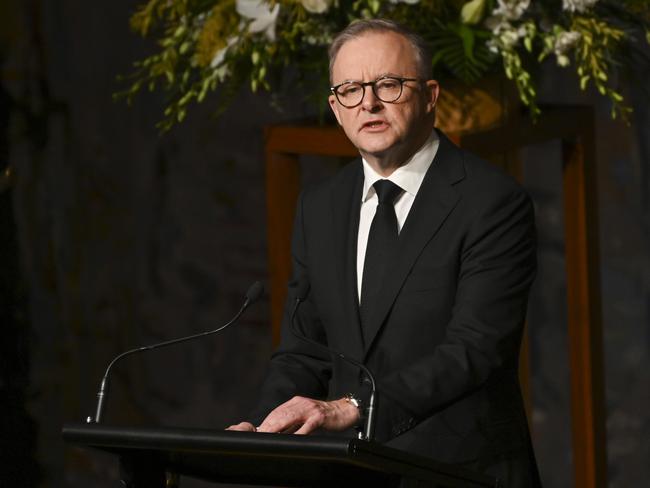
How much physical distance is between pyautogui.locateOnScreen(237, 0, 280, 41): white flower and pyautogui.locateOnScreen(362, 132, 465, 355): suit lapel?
0.91 metres

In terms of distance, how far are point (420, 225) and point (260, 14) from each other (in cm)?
102

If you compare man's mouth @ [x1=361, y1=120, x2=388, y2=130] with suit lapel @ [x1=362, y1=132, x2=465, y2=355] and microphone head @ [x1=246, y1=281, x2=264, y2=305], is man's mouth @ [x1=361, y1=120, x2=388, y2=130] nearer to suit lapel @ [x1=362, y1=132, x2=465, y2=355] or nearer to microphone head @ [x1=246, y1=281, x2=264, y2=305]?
suit lapel @ [x1=362, y1=132, x2=465, y2=355]

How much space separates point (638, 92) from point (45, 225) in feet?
6.04

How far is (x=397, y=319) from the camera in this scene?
261 cm

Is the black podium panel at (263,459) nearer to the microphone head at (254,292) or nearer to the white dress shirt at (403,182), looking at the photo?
the microphone head at (254,292)

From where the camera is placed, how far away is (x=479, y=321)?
8.28 ft

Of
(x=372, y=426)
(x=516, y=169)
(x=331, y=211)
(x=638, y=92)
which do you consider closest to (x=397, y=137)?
(x=331, y=211)

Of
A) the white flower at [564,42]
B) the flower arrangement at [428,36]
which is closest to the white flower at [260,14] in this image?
the flower arrangement at [428,36]

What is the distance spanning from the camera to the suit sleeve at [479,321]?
2.51 metres

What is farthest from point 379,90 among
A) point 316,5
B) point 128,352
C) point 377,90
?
point 316,5

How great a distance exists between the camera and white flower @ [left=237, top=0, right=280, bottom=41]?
3.46m

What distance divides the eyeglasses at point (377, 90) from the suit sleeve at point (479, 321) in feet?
0.82

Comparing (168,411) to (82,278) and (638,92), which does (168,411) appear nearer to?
(82,278)

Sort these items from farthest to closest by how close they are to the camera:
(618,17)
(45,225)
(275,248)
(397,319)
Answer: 1. (45,225)
2. (275,248)
3. (618,17)
4. (397,319)
